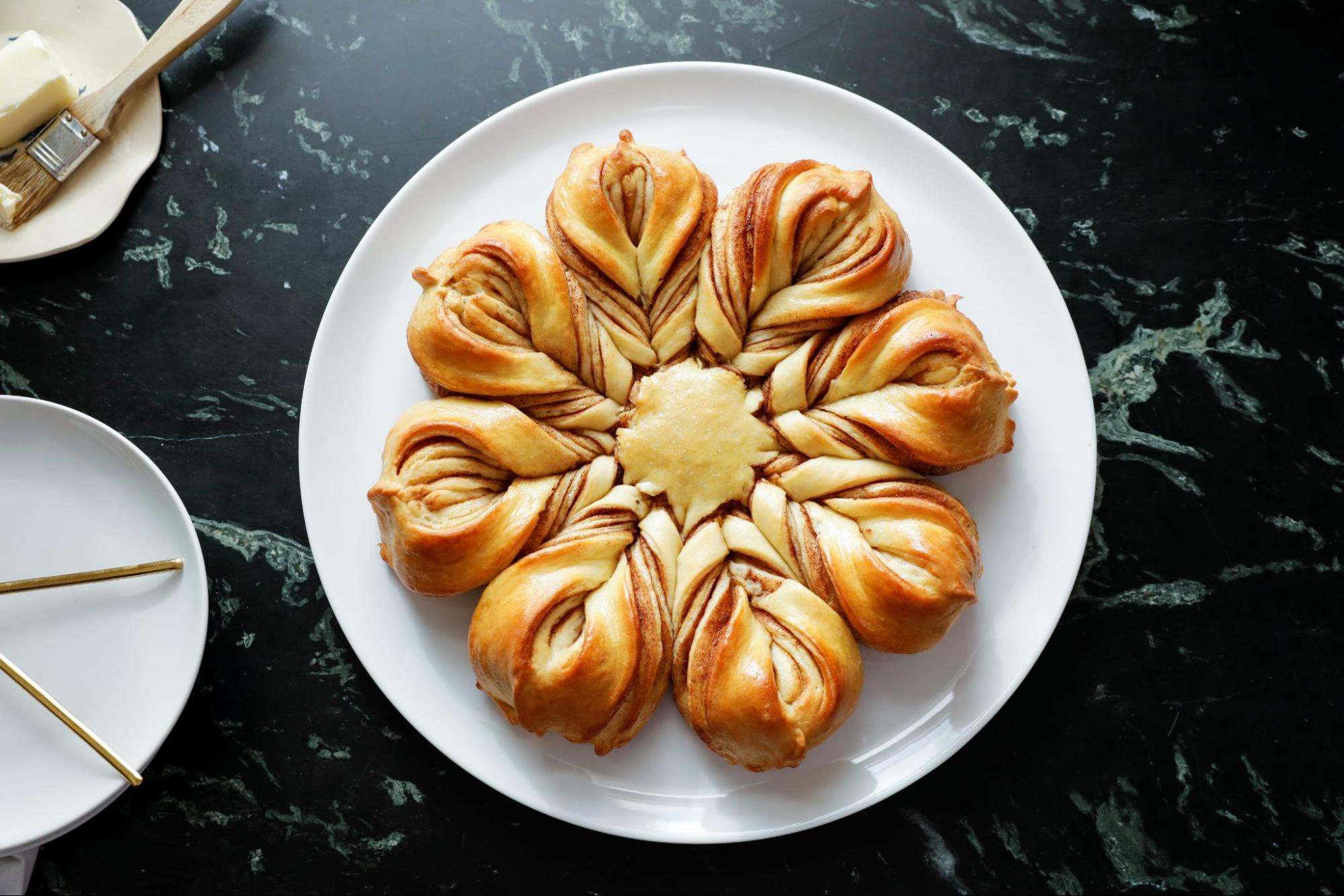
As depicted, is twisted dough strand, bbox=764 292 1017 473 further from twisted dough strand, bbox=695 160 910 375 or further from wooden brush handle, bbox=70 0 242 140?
wooden brush handle, bbox=70 0 242 140

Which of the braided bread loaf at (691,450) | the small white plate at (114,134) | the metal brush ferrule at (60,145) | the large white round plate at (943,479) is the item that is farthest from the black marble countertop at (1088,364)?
the braided bread loaf at (691,450)

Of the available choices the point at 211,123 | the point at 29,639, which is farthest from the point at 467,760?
the point at 211,123

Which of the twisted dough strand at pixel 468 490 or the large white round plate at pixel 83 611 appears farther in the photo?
the large white round plate at pixel 83 611

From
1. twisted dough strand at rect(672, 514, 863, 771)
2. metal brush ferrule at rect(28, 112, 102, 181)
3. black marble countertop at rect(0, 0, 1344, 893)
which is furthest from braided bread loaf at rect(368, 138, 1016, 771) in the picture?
metal brush ferrule at rect(28, 112, 102, 181)

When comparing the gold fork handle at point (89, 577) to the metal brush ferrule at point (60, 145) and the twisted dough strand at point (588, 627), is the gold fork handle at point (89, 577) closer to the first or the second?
the twisted dough strand at point (588, 627)

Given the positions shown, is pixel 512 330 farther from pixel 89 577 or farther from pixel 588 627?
pixel 89 577

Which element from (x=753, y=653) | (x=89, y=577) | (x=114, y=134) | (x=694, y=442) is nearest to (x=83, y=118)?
(x=114, y=134)
